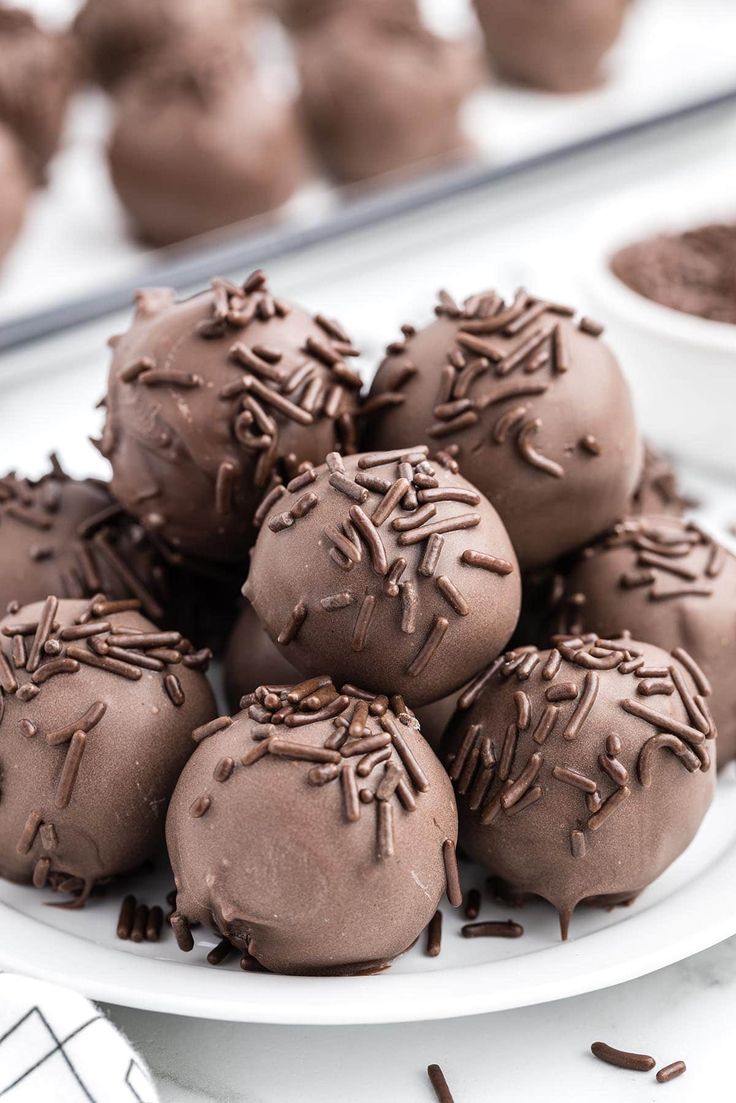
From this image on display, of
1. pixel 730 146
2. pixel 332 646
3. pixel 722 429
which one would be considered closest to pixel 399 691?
pixel 332 646

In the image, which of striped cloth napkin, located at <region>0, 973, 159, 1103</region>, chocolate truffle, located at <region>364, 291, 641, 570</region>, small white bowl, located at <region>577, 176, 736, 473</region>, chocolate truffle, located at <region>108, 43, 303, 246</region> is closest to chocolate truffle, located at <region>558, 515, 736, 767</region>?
chocolate truffle, located at <region>364, 291, 641, 570</region>

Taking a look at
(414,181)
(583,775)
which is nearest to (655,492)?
(583,775)

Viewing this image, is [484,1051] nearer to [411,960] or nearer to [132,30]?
[411,960]

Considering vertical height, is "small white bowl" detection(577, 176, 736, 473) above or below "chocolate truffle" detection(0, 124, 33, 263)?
below

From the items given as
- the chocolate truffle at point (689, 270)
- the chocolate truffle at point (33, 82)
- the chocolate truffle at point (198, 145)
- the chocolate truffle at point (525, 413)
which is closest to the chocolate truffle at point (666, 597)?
the chocolate truffle at point (525, 413)

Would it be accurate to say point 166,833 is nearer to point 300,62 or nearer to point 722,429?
point 722,429

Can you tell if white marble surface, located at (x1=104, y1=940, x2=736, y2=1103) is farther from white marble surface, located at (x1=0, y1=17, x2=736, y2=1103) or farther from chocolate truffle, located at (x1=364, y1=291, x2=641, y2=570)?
chocolate truffle, located at (x1=364, y1=291, x2=641, y2=570)

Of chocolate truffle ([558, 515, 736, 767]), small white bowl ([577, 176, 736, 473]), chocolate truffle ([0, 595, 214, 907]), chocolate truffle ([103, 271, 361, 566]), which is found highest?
chocolate truffle ([103, 271, 361, 566])
